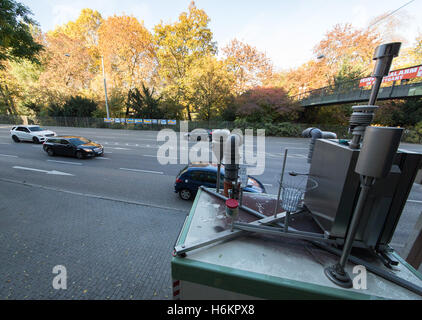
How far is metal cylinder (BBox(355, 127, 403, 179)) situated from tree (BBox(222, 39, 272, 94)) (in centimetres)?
3060

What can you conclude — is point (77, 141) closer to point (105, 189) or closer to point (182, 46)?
point (105, 189)

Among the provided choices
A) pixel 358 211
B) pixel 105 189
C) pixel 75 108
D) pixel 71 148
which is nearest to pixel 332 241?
pixel 358 211

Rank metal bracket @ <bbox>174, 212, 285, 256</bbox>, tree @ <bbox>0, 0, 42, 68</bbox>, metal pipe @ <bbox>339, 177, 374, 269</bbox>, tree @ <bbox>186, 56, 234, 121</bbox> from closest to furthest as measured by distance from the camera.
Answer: metal pipe @ <bbox>339, 177, 374, 269</bbox> → metal bracket @ <bbox>174, 212, 285, 256</bbox> → tree @ <bbox>0, 0, 42, 68</bbox> → tree @ <bbox>186, 56, 234, 121</bbox>

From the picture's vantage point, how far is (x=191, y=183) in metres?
6.90

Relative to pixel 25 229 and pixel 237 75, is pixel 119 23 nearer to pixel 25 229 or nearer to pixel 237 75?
pixel 237 75

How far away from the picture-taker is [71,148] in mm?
12062

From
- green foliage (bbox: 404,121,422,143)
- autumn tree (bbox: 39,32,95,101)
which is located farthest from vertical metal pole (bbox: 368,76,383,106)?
autumn tree (bbox: 39,32,95,101)

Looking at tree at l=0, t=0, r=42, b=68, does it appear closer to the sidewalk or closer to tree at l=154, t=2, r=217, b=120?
the sidewalk

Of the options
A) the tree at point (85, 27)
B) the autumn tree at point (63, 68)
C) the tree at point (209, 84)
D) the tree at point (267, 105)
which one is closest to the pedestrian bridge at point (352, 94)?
the tree at point (267, 105)

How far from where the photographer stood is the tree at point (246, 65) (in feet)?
96.4

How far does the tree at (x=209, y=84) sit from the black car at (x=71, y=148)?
18577 mm

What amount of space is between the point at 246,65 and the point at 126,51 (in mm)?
21040

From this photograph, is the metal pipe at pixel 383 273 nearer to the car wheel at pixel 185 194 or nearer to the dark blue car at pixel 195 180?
the dark blue car at pixel 195 180

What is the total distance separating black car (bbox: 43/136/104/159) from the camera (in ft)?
39.4
